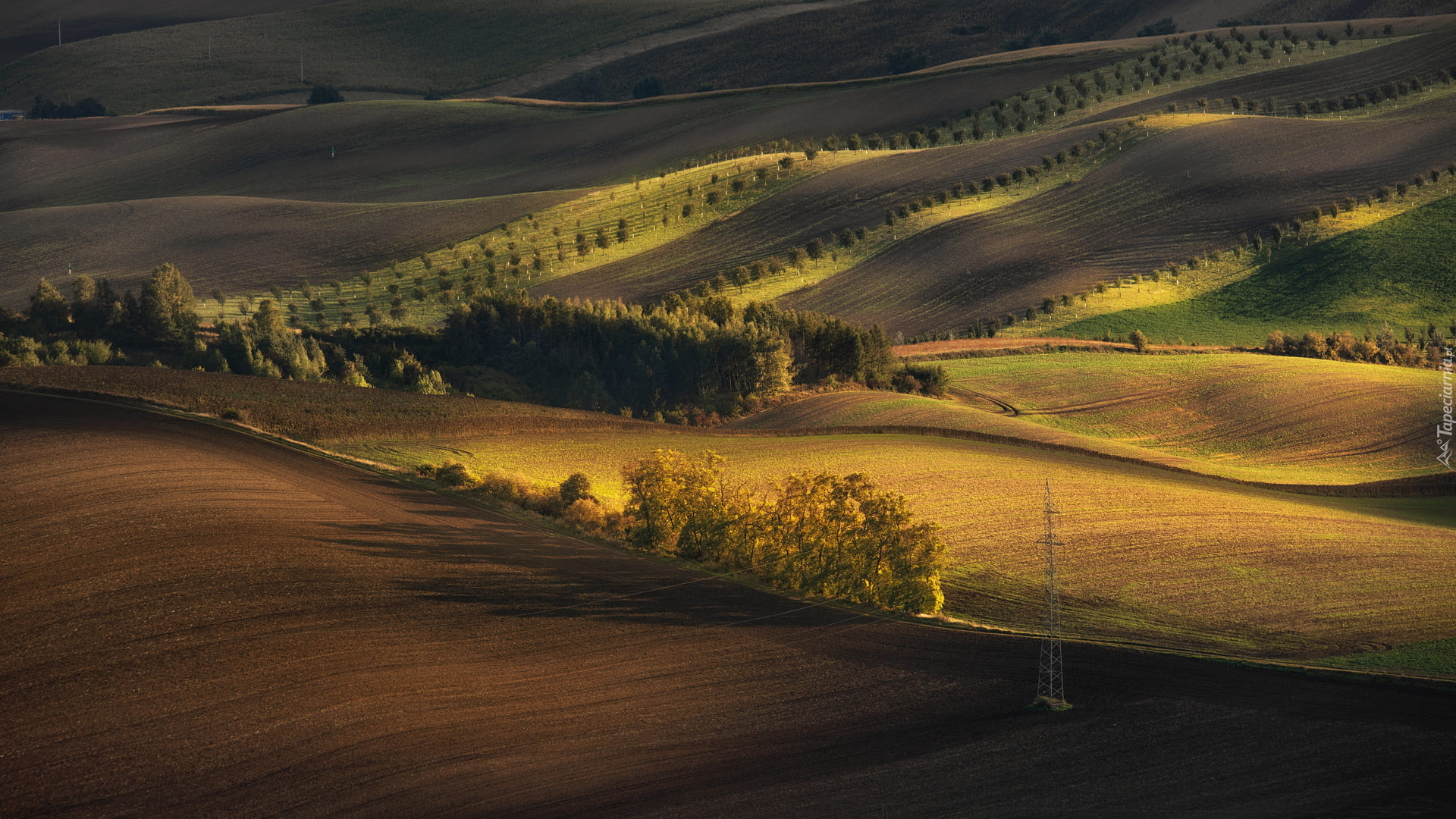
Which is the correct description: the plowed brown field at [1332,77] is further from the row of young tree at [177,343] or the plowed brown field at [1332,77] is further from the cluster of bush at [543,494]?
the cluster of bush at [543,494]

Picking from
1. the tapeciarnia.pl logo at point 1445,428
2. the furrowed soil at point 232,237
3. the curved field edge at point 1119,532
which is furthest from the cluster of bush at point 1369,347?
the furrowed soil at point 232,237

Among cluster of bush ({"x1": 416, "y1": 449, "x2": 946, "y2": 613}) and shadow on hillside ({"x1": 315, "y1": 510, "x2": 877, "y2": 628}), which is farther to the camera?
cluster of bush ({"x1": 416, "y1": 449, "x2": 946, "y2": 613})

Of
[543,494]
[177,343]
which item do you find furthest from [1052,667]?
[177,343]

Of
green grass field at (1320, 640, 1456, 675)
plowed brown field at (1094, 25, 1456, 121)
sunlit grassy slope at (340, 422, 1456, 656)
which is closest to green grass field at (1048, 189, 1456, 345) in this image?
sunlit grassy slope at (340, 422, 1456, 656)

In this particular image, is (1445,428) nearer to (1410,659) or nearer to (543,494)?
(1410,659)

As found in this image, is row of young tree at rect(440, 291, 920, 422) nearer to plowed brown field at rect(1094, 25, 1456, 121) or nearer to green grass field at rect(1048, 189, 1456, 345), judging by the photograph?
green grass field at rect(1048, 189, 1456, 345)

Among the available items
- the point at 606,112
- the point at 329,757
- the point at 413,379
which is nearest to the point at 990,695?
the point at 329,757
